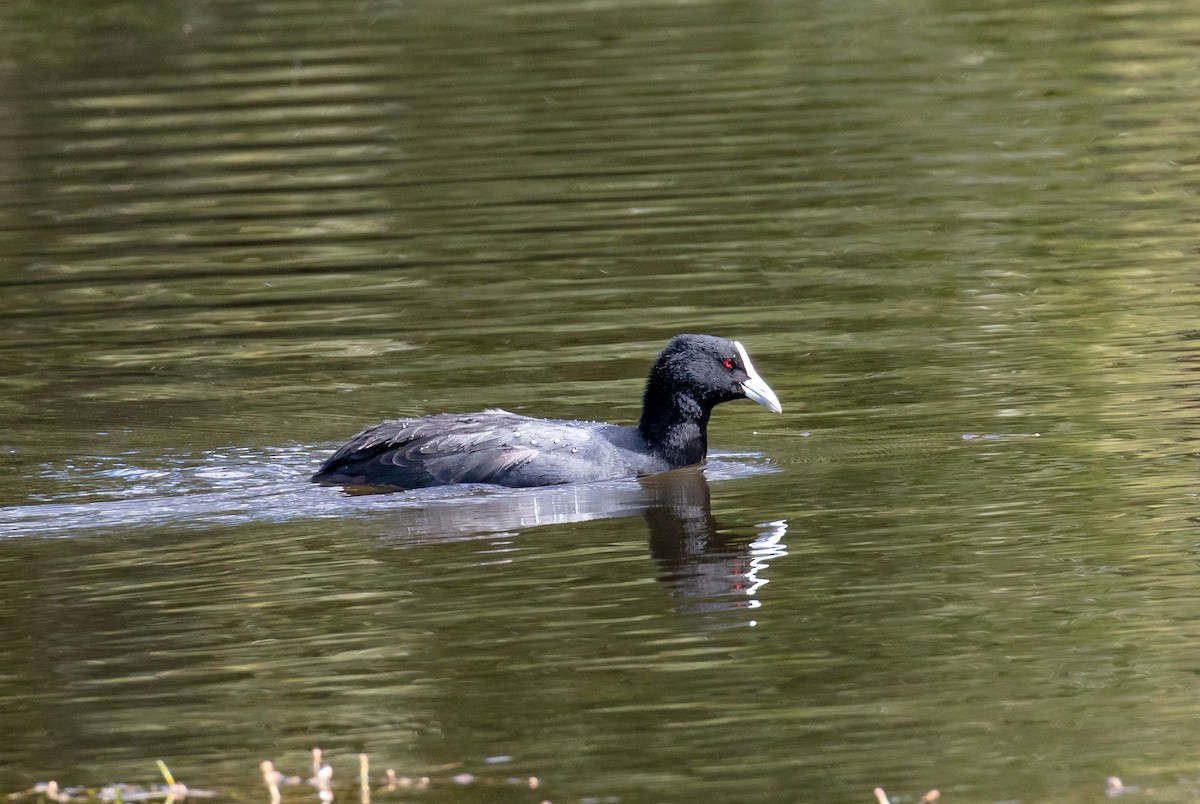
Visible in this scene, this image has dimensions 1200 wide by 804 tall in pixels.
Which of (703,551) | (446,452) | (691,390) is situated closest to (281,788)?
(703,551)

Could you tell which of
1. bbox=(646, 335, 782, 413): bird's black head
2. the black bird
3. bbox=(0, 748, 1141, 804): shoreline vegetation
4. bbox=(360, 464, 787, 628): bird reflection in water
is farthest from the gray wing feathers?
bbox=(0, 748, 1141, 804): shoreline vegetation

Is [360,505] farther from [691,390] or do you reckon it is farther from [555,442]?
[691,390]

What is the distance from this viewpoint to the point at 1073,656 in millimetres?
6531

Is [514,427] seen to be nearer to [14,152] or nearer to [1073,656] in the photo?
[1073,656]

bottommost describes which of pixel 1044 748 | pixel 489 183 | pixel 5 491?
pixel 1044 748

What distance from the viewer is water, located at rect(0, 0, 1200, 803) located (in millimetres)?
6188

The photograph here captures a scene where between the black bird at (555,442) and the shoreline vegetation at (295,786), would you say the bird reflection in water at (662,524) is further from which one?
the shoreline vegetation at (295,786)

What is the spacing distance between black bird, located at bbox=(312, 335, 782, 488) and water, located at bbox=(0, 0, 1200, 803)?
17 cm

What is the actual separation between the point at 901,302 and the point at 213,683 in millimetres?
6753

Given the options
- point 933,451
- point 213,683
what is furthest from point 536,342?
point 213,683

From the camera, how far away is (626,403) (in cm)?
1093

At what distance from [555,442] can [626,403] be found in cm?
146

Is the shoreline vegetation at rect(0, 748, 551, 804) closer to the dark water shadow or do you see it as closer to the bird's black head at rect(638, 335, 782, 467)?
the dark water shadow

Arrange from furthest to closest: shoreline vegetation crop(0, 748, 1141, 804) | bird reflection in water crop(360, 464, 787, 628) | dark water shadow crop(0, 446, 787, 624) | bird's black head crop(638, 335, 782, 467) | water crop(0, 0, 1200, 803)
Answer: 1. bird's black head crop(638, 335, 782, 467)
2. dark water shadow crop(0, 446, 787, 624)
3. bird reflection in water crop(360, 464, 787, 628)
4. water crop(0, 0, 1200, 803)
5. shoreline vegetation crop(0, 748, 1141, 804)
